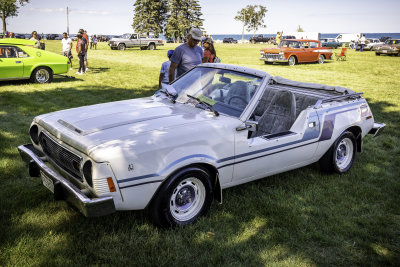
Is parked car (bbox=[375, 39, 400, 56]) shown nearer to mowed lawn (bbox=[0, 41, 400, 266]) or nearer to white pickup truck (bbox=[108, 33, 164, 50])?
white pickup truck (bbox=[108, 33, 164, 50])

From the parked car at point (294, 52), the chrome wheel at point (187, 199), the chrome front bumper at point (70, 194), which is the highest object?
the parked car at point (294, 52)

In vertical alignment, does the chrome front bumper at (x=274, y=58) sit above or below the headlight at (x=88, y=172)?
above

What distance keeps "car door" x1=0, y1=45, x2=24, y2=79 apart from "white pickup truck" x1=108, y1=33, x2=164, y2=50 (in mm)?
23816

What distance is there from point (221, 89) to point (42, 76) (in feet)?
31.0

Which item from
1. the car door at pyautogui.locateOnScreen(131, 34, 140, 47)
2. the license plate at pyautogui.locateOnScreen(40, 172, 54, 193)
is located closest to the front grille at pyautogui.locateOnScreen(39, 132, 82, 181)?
the license plate at pyautogui.locateOnScreen(40, 172, 54, 193)

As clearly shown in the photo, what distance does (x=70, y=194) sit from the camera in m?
2.80

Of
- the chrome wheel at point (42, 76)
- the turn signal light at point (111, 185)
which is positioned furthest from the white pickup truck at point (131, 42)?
the turn signal light at point (111, 185)

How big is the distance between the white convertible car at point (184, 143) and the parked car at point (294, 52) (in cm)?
1611

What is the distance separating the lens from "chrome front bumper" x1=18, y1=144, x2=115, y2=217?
2646 millimetres

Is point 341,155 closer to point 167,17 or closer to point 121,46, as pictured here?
point 121,46

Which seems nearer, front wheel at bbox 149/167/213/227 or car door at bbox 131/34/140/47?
front wheel at bbox 149/167/213/227

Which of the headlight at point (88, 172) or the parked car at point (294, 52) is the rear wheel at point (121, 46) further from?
the headlight at point (88, 172)

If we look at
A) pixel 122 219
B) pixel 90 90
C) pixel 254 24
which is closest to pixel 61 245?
pixel 122 219

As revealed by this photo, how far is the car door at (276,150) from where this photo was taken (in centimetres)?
356
